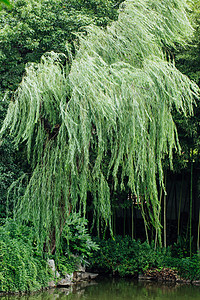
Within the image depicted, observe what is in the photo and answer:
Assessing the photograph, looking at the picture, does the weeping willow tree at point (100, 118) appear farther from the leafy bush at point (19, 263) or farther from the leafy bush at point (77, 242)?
the leafy bush at point (77, 242)

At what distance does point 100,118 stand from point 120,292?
10.1 ft

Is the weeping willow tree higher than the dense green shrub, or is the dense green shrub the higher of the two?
the weeping willow tree

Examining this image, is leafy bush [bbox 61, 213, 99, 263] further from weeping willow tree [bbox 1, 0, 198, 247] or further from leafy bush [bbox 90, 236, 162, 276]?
weeping willow tree [bbox 1, 0, 198, 247]

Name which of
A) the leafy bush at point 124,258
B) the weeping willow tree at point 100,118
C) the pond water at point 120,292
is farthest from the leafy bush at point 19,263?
the leafy bush at point 124,258

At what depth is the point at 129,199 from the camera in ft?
23.5

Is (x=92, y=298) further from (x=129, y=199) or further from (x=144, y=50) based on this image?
(x=144, y=50)

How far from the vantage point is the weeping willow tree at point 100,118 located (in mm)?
3629

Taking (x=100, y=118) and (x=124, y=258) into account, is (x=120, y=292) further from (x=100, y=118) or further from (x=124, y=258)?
(x=100, y=118)

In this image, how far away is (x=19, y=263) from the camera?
15.1 feet

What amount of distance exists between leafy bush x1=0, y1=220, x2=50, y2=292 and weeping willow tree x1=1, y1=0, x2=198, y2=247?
1.93ft

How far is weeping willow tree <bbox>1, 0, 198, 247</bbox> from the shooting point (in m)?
3.63

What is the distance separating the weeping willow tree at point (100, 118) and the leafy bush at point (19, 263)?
1.93ft

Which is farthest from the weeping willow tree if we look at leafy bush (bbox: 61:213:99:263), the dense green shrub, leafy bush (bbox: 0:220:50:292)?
the dense green shrub

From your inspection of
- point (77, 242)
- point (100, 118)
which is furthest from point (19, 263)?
point (100, 118)
